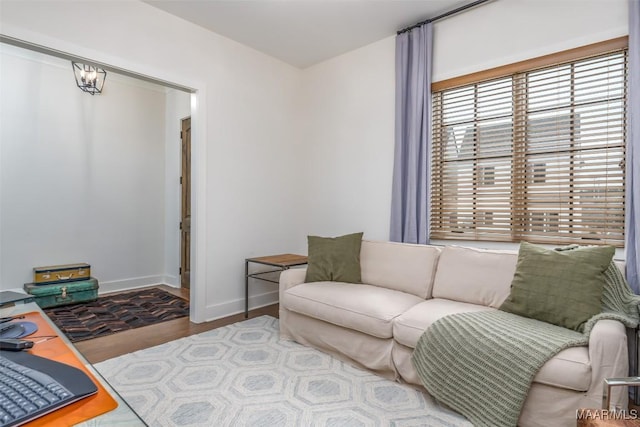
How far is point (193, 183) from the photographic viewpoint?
3.32 meters

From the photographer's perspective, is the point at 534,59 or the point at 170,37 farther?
the point at 170,37

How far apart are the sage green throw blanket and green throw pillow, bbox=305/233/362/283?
1.03 metres

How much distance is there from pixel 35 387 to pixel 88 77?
417cm

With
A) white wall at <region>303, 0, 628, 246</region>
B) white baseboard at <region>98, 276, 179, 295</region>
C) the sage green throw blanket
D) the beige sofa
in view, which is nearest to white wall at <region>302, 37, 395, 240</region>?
white wall at <region>303, 0, 628, 246</region>

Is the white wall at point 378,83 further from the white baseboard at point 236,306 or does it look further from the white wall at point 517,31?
the white baseboard at point 236,306

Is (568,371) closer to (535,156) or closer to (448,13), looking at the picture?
(535,156)

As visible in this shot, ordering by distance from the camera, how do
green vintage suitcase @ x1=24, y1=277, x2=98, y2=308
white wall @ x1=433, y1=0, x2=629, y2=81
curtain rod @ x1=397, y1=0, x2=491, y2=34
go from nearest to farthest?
white wall @ x1=433, y1=0, x2=629, y2=81 → curtain rod @ x1=397, y1=0, x2=491, y2=34 → green vintage suitcase @ x1=24, y1=277, x2=98, y2=308

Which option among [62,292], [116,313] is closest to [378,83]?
[116,313]

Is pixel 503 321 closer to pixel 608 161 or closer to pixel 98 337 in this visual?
pixel 608 161

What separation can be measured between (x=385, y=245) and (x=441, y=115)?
1256 mm

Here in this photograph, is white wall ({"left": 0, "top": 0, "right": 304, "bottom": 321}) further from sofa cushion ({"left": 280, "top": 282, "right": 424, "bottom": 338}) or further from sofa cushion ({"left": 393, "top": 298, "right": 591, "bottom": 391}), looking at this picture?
sofa cushion ({"left": 393, "top": 298, "right": 591, "bottom": 391})

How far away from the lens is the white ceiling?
2.86 meters

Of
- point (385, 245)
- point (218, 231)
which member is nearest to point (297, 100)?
point (218, 231)

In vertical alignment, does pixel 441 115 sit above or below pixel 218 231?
above
